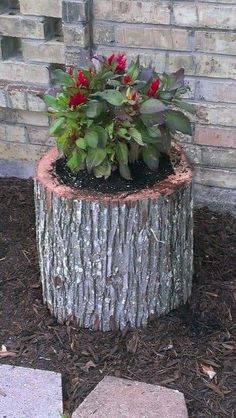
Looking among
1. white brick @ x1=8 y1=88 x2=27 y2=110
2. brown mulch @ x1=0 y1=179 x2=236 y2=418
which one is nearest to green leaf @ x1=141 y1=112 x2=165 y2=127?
brown mulch @ x1=0 y1=179 x2=236 y2=418

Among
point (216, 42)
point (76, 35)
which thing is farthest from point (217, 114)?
point (76, 35)

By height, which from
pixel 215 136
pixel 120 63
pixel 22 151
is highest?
pixel 120 63

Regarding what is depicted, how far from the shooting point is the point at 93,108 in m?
2.49

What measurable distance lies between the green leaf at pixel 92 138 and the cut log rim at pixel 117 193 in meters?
0.21

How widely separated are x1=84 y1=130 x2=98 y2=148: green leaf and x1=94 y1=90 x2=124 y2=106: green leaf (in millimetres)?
129

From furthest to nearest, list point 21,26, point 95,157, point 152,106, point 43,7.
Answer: point 21,26
point 43,7
point 95,157
point 152,106

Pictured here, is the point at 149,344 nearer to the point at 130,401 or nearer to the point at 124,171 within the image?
the point at 130,401

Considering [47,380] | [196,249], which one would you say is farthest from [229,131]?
[47,380]

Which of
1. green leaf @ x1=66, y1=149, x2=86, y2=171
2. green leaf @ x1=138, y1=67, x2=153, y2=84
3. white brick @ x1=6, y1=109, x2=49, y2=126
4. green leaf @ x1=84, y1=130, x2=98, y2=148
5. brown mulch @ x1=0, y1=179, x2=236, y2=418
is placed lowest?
brown mulch @ x1=0, y1=179, x2=236, y2=418

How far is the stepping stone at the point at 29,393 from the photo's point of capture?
2.57 meters

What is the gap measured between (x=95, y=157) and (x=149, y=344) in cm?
79

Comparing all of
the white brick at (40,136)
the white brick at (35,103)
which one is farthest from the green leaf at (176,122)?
the white brick at (40,136)

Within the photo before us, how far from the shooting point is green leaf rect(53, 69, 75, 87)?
8.48 ft

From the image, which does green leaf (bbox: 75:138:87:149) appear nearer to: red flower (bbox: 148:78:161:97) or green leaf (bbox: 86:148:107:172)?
green leaf (bbox: 86:148:107:172)
